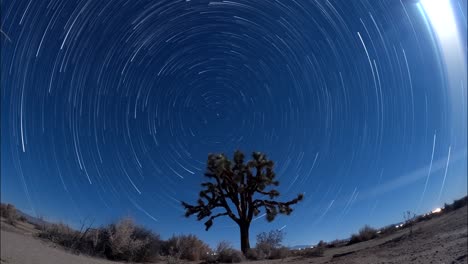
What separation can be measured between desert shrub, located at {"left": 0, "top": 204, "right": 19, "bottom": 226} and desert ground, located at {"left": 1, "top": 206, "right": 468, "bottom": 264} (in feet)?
0.32

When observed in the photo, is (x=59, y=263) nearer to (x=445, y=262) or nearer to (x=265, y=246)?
(x=265, y=246)

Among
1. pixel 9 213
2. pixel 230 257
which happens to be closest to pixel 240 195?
pixel 230 257

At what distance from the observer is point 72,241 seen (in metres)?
6.12

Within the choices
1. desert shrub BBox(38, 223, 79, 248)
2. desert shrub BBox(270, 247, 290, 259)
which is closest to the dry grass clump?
desert shrub BBox(270, 247, 290, 259)

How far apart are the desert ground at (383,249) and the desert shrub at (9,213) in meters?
0.10

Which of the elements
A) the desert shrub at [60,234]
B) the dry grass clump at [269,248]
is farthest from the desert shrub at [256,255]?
the desert shrub at [60,234]

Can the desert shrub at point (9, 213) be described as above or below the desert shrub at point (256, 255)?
above

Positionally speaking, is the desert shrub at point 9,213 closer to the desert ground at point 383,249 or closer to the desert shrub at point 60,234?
the desert ground at point 383,249

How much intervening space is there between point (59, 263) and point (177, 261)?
3359 mm

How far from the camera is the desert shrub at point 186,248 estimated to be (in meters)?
6.95

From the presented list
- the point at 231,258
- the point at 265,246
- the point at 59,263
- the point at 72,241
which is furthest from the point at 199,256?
the point at 59,263

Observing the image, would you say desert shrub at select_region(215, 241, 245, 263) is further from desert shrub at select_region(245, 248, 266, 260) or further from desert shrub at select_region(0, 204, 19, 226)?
desert shrub at select_region(0, 204, 19, 226)

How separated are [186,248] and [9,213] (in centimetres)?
396

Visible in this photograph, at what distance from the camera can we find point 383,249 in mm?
7508
